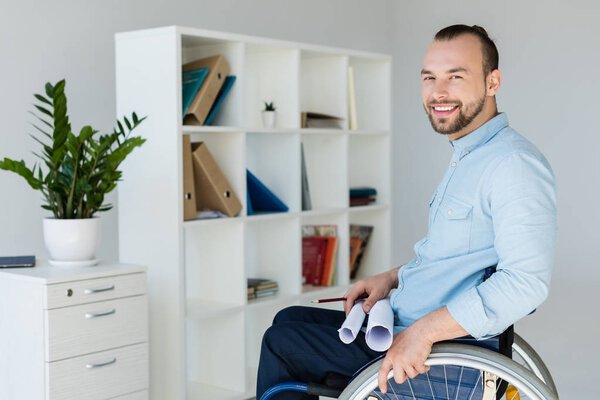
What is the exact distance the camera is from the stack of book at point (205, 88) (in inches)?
136

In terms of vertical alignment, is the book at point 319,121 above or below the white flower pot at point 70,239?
above

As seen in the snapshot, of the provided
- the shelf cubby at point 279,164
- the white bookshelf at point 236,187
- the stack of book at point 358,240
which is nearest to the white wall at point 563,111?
the stack of book at point 358,240

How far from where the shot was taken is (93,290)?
2.97 metres

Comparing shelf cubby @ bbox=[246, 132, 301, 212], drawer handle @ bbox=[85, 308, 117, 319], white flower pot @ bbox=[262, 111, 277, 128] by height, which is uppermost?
white flower pot @ bbox=[262, 111, 277, 128]

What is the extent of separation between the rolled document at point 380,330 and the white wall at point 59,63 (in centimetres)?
192

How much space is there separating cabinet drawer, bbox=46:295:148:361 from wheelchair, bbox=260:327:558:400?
986mm

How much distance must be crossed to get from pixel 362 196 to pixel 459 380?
2499mm

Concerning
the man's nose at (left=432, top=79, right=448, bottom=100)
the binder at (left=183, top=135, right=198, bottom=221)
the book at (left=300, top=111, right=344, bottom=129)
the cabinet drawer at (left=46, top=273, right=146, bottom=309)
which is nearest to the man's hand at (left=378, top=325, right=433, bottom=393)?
the man's nose at (left=432, top=79, right=448, bottom=100)

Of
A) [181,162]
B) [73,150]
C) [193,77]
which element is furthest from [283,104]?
[73,150]

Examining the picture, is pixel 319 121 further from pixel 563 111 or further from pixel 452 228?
pixel 452 228

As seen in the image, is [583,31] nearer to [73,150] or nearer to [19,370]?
[73,150]

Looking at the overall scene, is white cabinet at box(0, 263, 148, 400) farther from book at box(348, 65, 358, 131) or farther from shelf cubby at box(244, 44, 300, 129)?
book at box(348, 65, 358, 131)

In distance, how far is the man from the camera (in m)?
1.91

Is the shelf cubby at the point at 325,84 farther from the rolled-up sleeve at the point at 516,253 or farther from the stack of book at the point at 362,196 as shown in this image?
the rolled-up sleeve at the point at 516,253
